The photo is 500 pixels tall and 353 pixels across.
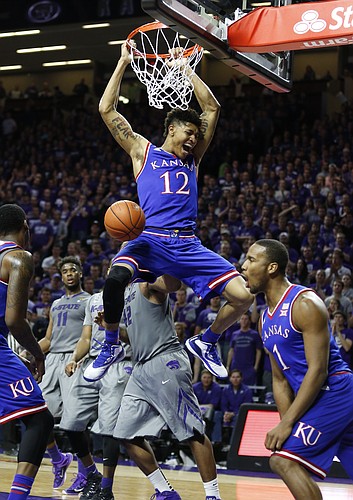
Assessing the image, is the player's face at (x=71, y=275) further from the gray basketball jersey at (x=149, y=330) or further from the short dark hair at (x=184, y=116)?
the short dark hair at (x=184, y=116)

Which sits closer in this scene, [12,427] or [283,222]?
[12,427]

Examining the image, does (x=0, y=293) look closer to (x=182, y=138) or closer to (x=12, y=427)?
(x=182, y=138)

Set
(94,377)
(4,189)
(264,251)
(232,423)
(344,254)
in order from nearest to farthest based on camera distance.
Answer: (264,251) → (94,377) → (232,423) → (344,254) → (4,189)

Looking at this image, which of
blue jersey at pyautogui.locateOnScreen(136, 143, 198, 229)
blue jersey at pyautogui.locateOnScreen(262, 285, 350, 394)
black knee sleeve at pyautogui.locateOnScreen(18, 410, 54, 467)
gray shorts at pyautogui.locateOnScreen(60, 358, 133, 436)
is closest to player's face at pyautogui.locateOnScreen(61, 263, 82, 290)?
gray shorts at pyautogui.locateOnScreen(60, 358, 133, 436)

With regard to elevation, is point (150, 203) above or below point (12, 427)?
above

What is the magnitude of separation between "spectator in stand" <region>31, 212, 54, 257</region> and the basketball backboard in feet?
32.9

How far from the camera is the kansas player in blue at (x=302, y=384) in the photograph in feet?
16.4

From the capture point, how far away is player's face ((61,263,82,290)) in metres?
9.06

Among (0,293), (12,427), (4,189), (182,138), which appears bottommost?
(12,427)

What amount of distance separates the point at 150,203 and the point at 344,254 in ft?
24.4

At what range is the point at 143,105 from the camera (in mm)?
23734

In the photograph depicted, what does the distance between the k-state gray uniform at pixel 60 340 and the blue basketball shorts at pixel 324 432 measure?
4.56 m

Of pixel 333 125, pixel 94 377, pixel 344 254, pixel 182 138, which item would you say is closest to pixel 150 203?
pixel 182 138

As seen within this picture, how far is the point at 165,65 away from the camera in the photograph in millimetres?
7316
